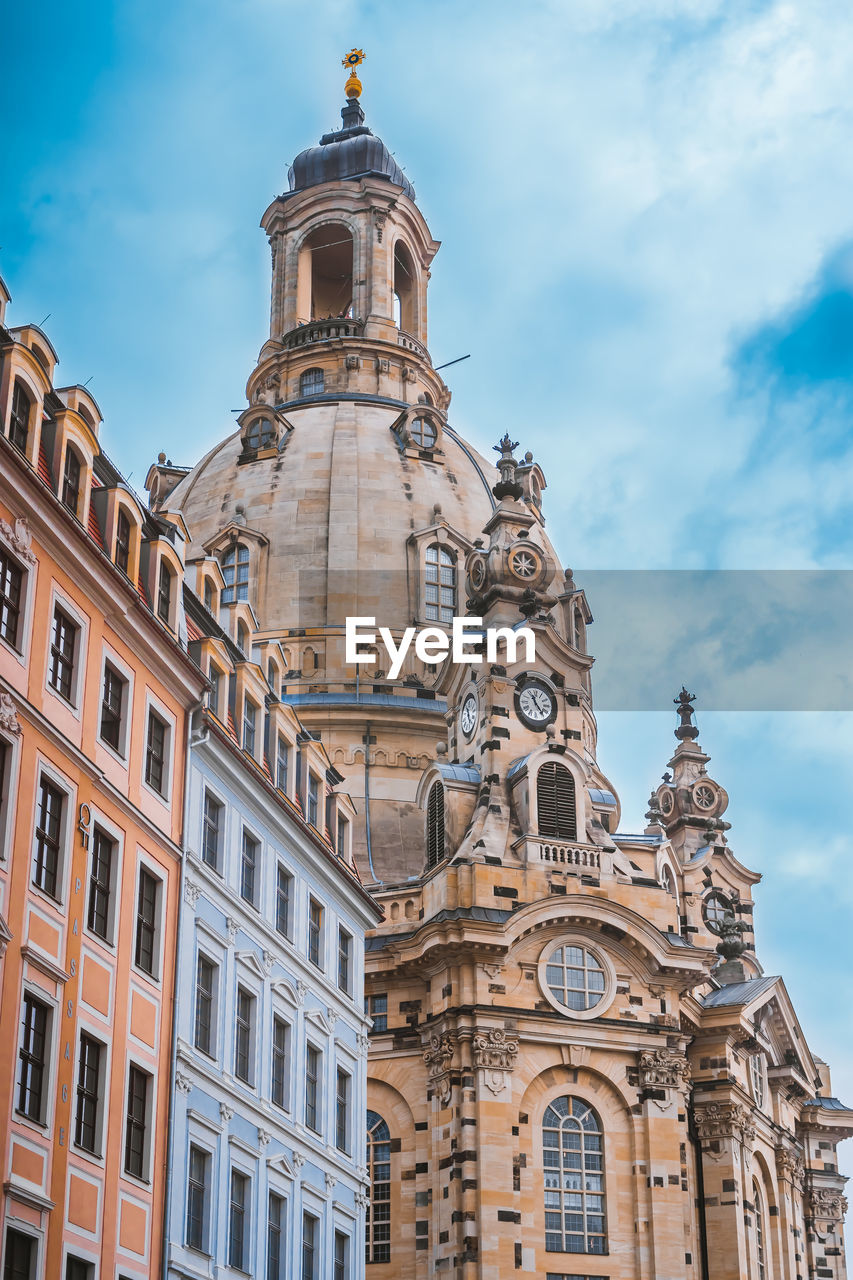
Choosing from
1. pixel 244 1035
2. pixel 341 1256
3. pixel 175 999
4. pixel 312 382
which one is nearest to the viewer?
pixel 175 999

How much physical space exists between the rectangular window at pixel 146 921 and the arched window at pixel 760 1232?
152ft

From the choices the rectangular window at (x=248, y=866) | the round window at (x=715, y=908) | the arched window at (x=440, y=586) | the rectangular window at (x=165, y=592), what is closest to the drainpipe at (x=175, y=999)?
the rectangular window at (x=165, y=592)

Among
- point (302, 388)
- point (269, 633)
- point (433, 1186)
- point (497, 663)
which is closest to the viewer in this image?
point (433, 1186)

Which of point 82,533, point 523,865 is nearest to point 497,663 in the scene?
point 523,865

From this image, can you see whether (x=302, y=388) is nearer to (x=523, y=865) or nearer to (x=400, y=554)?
(x=400, y=554)

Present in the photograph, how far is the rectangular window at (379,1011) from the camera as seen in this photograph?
70.1 metres

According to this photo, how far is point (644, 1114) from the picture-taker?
67.8 metres

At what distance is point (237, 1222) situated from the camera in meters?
40.6

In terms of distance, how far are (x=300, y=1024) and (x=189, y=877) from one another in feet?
24.2

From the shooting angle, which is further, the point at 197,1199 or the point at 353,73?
the point at 353,73

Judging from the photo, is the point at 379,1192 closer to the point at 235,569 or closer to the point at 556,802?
the point at 556,802

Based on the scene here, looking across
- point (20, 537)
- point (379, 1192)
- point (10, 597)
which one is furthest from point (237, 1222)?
point (379, 1192)

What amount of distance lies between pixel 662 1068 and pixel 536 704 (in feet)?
50.8

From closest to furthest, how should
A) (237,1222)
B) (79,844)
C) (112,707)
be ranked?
(79,844), (112,707), (237,1222)
